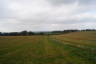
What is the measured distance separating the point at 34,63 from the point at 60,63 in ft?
8.43

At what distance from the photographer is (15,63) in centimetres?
1426

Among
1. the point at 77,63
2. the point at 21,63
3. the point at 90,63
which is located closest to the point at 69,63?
the point at 77,63

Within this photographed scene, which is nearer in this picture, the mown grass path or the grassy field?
the mown grass path

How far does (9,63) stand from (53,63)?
4370 mm

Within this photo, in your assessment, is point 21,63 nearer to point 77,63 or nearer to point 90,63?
point 77,63

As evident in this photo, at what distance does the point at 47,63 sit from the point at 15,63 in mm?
3157

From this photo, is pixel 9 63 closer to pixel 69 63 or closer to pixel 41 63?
pixel 41 63

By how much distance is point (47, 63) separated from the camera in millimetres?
14336

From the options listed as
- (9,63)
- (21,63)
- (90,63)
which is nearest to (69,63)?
(90,63)

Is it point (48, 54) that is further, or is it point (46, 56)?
point (48, 54)

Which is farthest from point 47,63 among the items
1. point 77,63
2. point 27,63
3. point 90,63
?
point 90,63

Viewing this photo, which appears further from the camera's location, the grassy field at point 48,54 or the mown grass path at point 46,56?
the grassy field at point 48,54

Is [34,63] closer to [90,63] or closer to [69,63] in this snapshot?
[69,63]

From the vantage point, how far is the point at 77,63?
14.1 m
